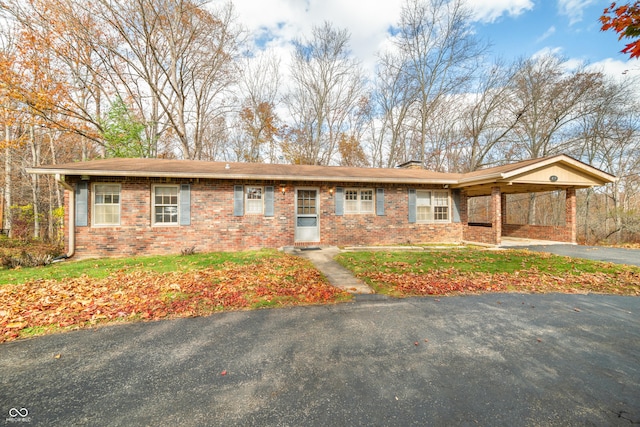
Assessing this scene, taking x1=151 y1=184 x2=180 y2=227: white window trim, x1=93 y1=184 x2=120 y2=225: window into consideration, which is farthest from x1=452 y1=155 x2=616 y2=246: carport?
x1=93 y1=184 x2=120 y2=225: window

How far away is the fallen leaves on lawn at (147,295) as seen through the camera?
3.81m

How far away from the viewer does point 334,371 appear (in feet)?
8.57

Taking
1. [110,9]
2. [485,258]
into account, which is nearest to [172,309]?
[485,258]

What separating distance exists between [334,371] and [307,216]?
8.19 m

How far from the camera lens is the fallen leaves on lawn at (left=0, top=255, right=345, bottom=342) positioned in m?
3.81

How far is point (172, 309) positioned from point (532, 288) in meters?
7.10

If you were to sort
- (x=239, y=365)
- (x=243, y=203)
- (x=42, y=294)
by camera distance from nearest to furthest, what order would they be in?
(x=239, y=365), (x=42, y=294), (x=243, y=203)

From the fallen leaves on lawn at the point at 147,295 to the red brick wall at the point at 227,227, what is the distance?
320 centimetres

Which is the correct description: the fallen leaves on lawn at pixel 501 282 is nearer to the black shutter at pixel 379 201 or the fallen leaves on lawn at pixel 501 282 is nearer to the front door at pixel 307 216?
the front door at pixel 307 216

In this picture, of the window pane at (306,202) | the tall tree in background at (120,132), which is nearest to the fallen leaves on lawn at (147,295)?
the window pane at (306,202)

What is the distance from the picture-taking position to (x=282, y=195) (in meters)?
10.3

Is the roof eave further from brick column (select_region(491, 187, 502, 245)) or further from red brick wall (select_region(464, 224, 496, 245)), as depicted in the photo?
red brick wall (select_region(464, 224, 496, 245))

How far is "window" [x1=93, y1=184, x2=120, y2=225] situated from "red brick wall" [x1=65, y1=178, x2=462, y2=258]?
0.18 m

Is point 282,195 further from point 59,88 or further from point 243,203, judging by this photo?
point 59,88
